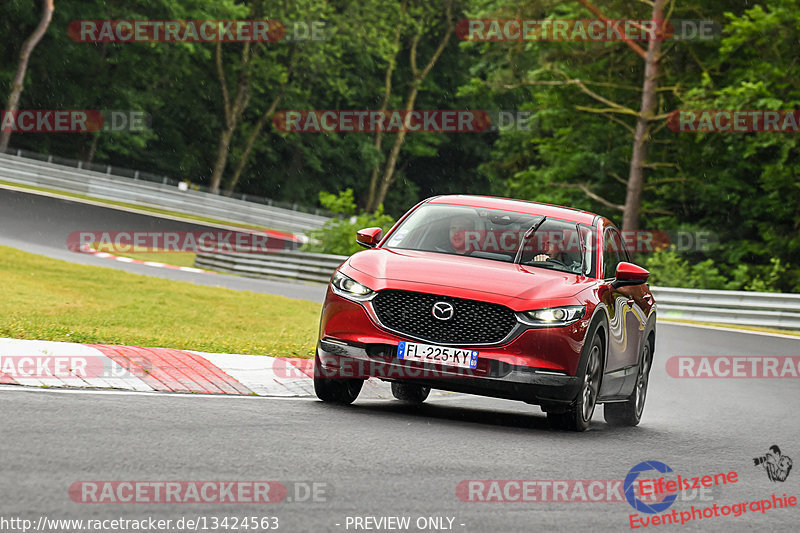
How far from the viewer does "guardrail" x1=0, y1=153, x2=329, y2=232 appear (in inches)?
1759

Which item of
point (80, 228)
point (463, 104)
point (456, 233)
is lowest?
point (80, 228)

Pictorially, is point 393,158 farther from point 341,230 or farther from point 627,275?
point 627,275

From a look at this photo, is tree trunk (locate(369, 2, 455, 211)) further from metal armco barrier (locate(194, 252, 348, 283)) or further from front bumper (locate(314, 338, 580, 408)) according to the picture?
front bumper (locate(314, 338, 580, 408))

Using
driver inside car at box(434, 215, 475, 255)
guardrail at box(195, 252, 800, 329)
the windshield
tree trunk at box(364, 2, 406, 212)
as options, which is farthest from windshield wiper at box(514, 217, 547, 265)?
tree trunk at box(364, 2, 406, 212)

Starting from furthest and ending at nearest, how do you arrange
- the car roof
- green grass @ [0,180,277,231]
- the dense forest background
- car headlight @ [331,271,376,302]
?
green grass @ [0,180,277,231]
the dense forest background
the car roof
car headlight @ [331,271,376,302]

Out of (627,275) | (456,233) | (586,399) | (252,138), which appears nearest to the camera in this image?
(586,399)

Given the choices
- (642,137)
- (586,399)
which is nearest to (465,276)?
(586,399)

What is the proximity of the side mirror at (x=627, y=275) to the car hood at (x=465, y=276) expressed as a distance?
34 cm

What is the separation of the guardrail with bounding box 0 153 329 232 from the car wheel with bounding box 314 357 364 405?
1423 inches

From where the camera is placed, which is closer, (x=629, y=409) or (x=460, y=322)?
(x=460, y=322)

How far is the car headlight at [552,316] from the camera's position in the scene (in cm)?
905

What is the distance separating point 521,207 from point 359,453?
3922 mm

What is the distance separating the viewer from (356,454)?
738 cm

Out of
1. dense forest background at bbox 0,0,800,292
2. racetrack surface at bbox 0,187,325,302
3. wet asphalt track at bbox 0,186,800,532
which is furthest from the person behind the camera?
dense forest background at bbox 0,0,800,292
